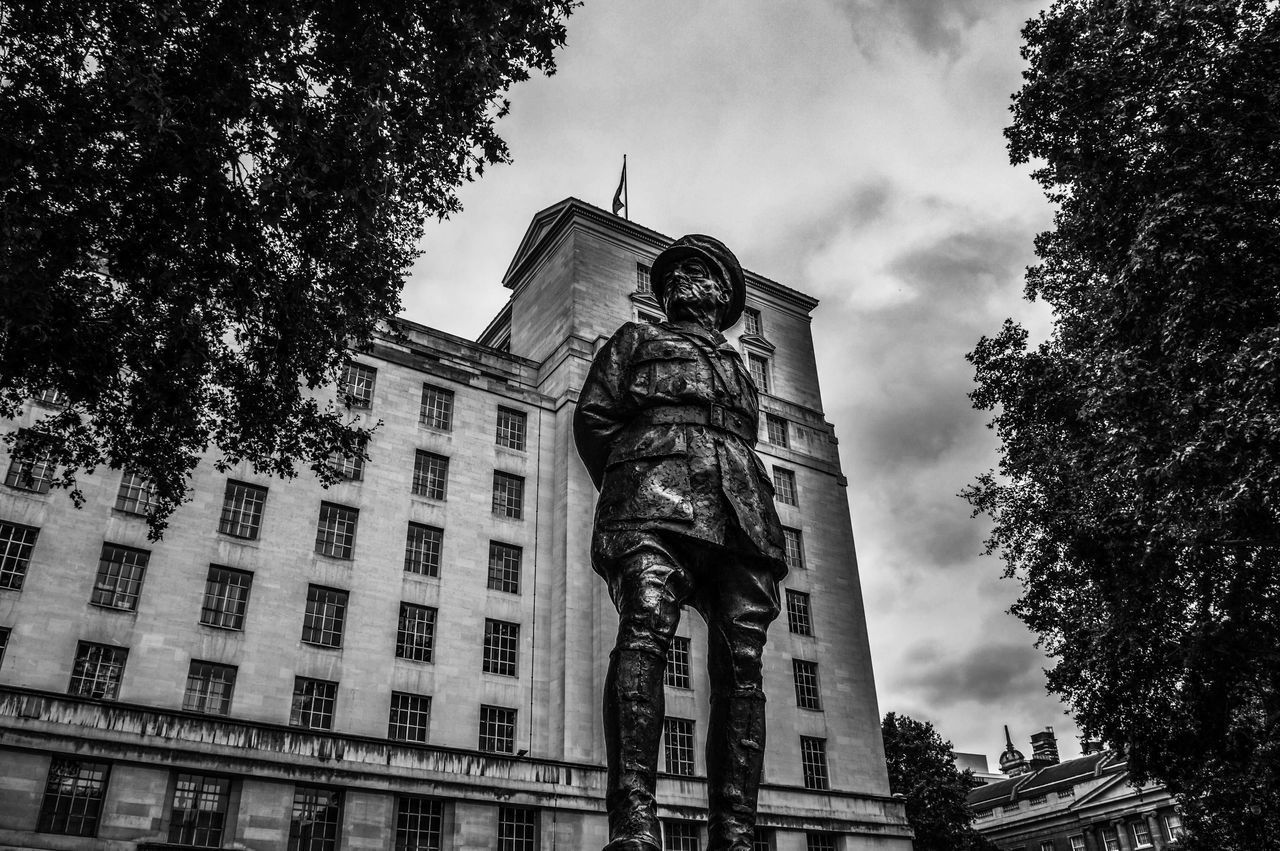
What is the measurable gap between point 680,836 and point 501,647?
945cm

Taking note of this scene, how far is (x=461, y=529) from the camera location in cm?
3581

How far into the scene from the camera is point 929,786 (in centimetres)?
4866

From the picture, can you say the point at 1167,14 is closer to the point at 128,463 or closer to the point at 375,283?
the point at 375,283

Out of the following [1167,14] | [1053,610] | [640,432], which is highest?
[1167,14]

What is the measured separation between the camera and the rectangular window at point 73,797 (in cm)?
2434

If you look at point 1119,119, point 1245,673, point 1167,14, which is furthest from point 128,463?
point 1245,673

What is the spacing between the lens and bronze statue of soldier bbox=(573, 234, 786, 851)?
4.94m

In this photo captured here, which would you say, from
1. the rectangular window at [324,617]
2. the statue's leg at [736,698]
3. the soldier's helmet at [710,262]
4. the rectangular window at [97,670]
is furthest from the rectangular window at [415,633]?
the statue's leg at [736,698]

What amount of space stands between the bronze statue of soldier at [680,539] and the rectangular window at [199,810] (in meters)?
25.5

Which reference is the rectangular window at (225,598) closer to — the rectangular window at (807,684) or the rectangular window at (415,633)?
the rectangular window at (415,633)

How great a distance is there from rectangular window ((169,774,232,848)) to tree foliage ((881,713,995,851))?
32263 millimetres

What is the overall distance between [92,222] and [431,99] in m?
4.83

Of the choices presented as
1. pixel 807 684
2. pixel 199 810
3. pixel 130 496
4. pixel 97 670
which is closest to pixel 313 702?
pixel 199 810

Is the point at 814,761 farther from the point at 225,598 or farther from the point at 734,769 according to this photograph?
the point at 734,769
